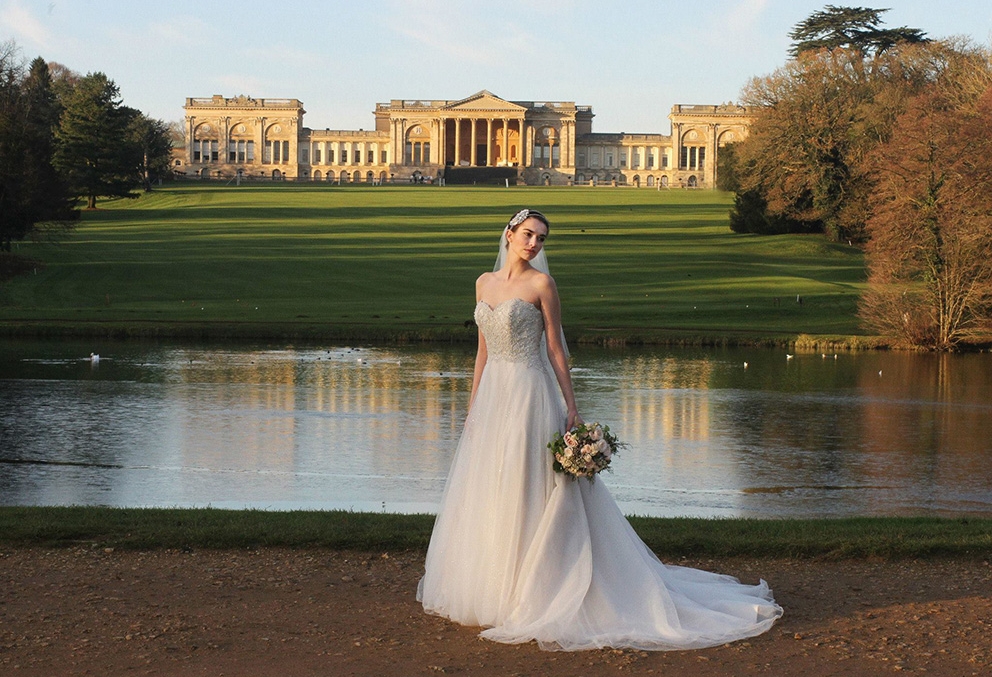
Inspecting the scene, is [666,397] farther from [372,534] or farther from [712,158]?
[712,158]

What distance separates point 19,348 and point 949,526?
66.8ft

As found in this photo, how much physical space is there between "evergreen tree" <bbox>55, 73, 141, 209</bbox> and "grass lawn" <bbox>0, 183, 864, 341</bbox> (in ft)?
7.32

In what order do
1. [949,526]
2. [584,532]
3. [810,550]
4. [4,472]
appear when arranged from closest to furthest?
[584,532] → [810,550] → [949,526] → [4,472]

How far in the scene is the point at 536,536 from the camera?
6375 mm

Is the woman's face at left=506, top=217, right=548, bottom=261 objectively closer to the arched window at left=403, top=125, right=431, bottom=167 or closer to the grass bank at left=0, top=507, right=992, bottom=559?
the grass bank at left=0, top=507, right=992, bottom=559

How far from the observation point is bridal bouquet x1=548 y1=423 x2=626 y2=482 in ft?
20.6

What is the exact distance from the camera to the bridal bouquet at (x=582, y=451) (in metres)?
6.27

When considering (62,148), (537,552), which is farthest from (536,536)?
(62,148)

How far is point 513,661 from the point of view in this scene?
5.84 m

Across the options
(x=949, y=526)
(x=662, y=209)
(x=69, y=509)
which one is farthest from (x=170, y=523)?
(x=662, y=209)

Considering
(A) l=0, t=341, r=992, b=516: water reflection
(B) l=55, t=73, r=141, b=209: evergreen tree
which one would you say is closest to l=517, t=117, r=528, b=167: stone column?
(B) l=55, t=73, r=141, b=209: evergreen tree

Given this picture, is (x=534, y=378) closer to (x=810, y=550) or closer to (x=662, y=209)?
(x=810, y=550)

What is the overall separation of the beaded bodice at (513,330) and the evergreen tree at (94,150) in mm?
64200

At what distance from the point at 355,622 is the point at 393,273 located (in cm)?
3666
